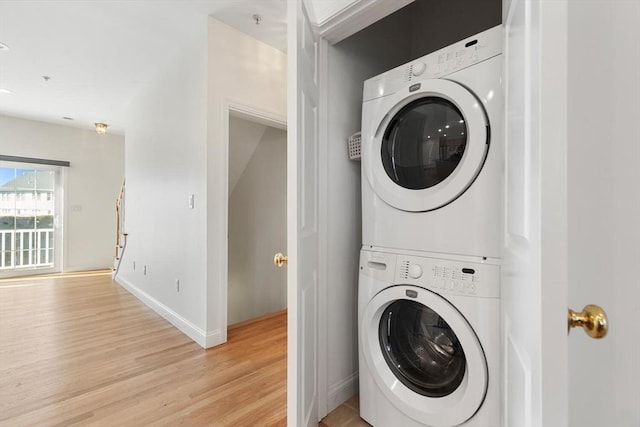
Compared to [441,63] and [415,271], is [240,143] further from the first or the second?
[415,271]

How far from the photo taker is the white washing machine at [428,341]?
3.15 ft

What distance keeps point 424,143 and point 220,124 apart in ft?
5.84

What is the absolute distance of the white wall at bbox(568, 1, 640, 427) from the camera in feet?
2.23

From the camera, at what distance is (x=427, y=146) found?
3.82ft

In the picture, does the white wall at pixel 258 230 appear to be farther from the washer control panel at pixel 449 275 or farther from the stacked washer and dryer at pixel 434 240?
the washer control panel at pixel 449 275

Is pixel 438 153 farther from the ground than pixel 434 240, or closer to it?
farther from the ground

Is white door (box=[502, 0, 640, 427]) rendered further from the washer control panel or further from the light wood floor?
the light wood floor

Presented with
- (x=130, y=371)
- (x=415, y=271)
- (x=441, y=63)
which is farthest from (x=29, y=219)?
(x=441, y=63)

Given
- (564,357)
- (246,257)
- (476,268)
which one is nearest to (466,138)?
(476,268)

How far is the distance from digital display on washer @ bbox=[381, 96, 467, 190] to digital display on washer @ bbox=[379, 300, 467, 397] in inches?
20.7

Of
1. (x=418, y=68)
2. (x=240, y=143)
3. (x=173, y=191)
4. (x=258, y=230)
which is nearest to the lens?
(x=418, y=68)

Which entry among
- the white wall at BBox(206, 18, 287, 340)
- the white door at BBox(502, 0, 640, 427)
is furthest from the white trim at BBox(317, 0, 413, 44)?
the white wall at BBox(206, 18, 287, 340)

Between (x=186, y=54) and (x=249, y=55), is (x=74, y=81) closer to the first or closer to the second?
(x=186, y=54)

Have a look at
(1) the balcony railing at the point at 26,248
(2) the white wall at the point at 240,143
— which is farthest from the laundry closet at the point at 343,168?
(1) the balcony railing at the point at 26,248
